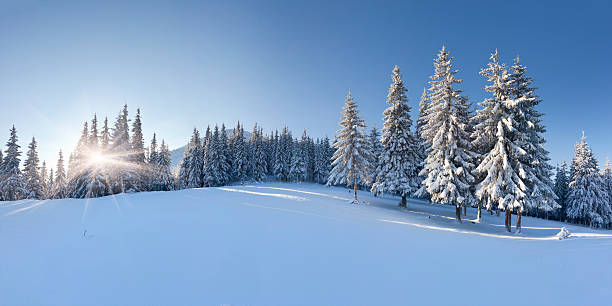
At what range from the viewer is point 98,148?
34.2 metres

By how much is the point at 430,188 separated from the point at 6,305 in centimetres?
2267

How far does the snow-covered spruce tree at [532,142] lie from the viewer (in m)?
17.8

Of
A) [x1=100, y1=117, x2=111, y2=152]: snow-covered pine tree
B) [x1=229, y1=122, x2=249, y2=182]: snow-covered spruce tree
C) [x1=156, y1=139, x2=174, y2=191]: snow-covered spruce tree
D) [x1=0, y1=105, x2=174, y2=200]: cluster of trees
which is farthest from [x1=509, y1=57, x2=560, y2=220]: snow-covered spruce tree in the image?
[x1=156, y1=139, x2=174, y2=191]: snow-covered spruce tree

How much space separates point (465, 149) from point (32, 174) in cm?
6107

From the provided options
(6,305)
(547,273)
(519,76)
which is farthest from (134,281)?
(519,76)

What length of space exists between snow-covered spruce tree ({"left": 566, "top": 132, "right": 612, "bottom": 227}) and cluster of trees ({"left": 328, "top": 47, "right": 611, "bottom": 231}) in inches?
1185

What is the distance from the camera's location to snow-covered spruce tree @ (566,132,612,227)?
128ft

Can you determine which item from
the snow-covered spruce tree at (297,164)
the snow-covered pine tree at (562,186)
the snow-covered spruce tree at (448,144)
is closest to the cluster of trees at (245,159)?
the snow-covered spruce tree at (297,164)

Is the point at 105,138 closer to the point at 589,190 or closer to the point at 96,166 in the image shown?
the point at 96,166

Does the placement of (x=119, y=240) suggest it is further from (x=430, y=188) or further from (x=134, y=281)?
(x=430, y=188)

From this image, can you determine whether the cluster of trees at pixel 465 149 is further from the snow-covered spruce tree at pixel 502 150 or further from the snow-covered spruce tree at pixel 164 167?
the snow-covered spruce tree at pixel 164 167

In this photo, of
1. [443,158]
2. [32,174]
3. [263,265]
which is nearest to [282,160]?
[32,174]

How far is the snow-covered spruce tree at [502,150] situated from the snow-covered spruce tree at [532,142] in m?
0.27

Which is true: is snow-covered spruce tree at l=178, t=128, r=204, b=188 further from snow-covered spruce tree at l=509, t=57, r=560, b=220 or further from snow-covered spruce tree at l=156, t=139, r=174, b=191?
snow-covered spruce tree at l=509, t=57, r=560, b=220
